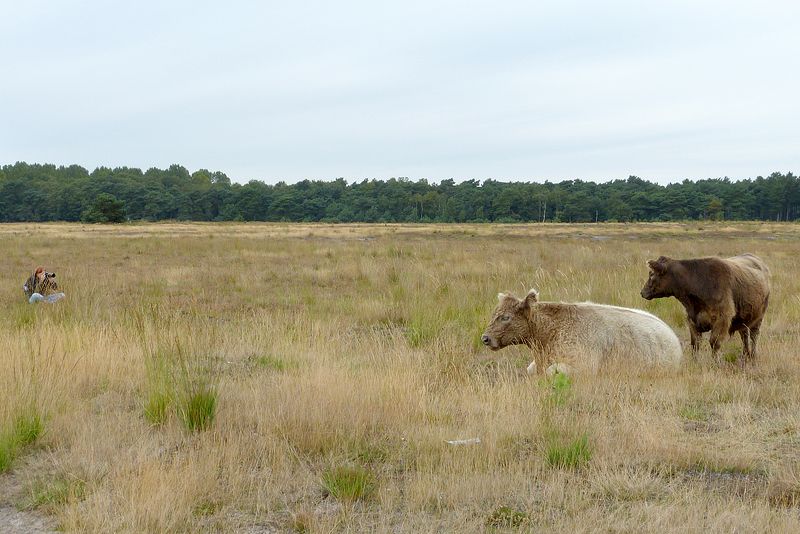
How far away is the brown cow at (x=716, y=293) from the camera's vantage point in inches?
353

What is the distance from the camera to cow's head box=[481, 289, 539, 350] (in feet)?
28.1

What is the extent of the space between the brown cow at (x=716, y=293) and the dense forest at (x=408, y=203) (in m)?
105

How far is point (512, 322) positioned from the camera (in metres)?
8.59

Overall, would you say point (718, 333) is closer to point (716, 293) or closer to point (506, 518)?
point (716, 293)

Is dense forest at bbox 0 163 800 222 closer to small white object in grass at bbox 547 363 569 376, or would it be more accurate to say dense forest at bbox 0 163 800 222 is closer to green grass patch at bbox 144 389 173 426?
small white object in grass at bbox 547 363 569 376

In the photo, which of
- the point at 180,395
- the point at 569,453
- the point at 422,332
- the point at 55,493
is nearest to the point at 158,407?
the point at 180,395

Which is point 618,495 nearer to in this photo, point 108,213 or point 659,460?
point 659,460

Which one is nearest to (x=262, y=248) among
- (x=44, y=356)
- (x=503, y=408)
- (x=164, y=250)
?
(x=164, y=250)

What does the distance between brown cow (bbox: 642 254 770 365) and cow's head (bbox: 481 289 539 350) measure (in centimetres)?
208

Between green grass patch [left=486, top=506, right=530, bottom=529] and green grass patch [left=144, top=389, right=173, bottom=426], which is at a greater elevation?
green grass patch [left=144, top=389, right=173, bottom=426]

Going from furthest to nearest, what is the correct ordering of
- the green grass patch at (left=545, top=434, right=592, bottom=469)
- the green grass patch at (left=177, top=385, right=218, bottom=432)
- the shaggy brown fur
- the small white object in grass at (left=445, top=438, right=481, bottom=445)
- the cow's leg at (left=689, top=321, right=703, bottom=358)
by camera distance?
the shaggy brown fur → the cow's leg at (left=689, top=321, right=703, bottom=358) → the green grass patch at (left=177, top=385, right=218, bottom=432) → the small white object in grass at (left=445, top=438, right=481, bottom=445) → the green grass patch at (left=545, top=434, right=592, bottom=469)

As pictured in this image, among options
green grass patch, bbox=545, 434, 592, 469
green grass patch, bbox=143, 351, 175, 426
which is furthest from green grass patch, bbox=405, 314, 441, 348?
green grass patch, bbox=545, 434, 592, 469

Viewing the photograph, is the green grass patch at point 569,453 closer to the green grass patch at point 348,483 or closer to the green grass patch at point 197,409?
the green grass patch at point 348,483

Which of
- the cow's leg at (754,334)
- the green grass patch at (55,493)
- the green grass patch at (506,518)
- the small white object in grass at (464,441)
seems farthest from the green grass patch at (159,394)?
the cow's leg at (754,334)
